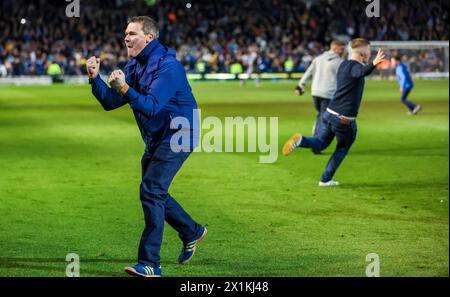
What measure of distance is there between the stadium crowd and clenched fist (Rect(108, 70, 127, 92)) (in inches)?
1753

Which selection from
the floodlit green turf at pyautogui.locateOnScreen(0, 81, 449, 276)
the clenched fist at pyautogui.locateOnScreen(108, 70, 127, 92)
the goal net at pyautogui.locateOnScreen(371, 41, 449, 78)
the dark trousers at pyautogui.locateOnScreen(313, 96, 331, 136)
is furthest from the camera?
the goal net at pyautogui.locateOnScreen(371, 41, 449, 78)

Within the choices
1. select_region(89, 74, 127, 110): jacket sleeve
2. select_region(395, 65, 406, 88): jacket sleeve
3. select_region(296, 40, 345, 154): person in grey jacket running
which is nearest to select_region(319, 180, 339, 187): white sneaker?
select_region(296, 40, 345, 154): person in grey jacket running

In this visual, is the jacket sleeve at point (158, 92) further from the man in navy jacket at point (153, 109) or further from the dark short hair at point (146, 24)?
the dark short hair at point (146, 24)

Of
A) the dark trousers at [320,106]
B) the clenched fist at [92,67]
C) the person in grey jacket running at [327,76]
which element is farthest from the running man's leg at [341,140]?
the clenched fist at [92,67]

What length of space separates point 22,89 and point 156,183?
122 feet

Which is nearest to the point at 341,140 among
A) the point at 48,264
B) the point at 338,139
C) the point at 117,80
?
the point at 338,139

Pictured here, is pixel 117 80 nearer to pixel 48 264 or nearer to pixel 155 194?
pixel 155 194

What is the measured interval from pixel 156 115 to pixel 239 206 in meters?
4.28

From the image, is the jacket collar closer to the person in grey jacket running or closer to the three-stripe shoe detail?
the three-stripe shoe detail

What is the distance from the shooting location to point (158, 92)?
8.25 meters

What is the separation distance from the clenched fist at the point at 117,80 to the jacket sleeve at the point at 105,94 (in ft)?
1.55

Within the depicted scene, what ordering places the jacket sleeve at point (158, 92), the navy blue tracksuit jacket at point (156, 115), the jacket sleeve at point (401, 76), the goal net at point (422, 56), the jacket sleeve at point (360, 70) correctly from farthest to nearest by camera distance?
the goal net at point (422, 56), the jacket sleeve at point (401, 76), the jacket sleeve at point (360, 70), the navy blue tracksuit jacket at point (156, 115), the jacket sleeve at point (158, 92)

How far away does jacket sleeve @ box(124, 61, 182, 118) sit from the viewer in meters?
8.09

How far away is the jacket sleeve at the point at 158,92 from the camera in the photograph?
809 cm
